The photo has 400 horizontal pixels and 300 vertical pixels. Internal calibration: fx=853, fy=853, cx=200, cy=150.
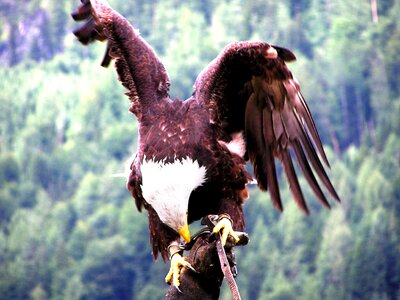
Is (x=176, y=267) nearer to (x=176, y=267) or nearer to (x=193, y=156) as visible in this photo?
(x=176, y=267)

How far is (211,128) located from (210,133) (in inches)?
1.9

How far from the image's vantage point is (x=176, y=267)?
194 inches

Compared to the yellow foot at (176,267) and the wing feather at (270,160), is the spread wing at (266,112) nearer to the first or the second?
the wing feather at (270,160)

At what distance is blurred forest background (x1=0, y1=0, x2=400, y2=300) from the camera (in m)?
38.3

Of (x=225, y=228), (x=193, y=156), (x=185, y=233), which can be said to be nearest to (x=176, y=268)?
(x=185, y=233)

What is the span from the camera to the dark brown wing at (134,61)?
5.55m

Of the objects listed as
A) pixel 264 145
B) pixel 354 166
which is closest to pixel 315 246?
pixel 354 166

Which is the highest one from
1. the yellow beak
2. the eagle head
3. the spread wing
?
the spread wing

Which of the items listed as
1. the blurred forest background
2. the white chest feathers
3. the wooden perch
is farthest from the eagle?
the blurred forest background

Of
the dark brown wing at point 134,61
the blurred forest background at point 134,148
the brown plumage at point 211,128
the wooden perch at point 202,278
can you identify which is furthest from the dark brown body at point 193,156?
the blurred forest background at point 134,148

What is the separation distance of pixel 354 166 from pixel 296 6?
44.4ft

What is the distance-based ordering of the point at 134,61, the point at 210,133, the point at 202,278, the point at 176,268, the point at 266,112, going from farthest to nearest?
the point at 266,112
the point at 134,61
the point at 210,133
the point at 176,268
the point at 202,278

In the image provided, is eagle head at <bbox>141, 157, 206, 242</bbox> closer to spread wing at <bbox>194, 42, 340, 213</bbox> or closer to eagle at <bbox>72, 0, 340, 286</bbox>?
eagle at <bbox>72, 0, 340, 286</bbox>

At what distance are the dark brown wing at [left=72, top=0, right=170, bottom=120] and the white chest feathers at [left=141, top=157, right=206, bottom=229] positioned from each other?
0.61 metres
